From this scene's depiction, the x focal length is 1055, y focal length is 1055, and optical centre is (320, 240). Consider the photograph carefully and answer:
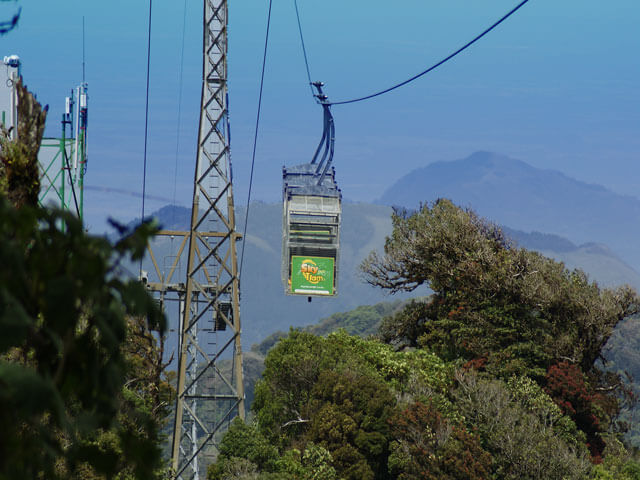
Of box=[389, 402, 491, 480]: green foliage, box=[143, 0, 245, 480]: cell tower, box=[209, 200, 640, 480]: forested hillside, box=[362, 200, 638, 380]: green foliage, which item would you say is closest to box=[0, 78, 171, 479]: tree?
box=[143, 0, 245, 480]: cell tower

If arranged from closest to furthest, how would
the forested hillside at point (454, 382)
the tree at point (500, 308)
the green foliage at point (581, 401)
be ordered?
the forested hillside at point (454, 382), the green foliage at point (581, 401), the tree at point (500, 308)

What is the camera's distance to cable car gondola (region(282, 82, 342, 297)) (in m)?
41.0

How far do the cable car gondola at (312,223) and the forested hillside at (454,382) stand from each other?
2.93 m

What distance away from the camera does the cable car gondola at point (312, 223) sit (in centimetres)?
4097

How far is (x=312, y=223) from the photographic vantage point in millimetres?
41281

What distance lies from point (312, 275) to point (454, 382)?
27.0 feet

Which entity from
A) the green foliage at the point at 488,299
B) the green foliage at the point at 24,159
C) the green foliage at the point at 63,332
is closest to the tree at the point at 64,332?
the green foliage at the point at 63,332

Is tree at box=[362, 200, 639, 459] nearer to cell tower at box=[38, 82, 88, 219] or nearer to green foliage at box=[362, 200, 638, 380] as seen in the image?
green foliage at box=[362, 200, 638, 380]

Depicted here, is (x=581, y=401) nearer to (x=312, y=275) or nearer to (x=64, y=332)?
(x=312, y=275)

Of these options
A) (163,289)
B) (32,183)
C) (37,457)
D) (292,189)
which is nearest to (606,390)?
(292,189)

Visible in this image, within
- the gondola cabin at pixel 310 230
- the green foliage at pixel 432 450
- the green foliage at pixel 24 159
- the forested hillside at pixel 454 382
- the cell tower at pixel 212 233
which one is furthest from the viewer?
the gondola cabin at pixel 310 230

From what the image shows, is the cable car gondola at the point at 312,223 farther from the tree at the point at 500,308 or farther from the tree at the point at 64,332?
the tree at the point at 64,332

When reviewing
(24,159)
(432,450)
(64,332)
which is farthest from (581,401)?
(64,332)

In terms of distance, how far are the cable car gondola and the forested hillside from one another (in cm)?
293
